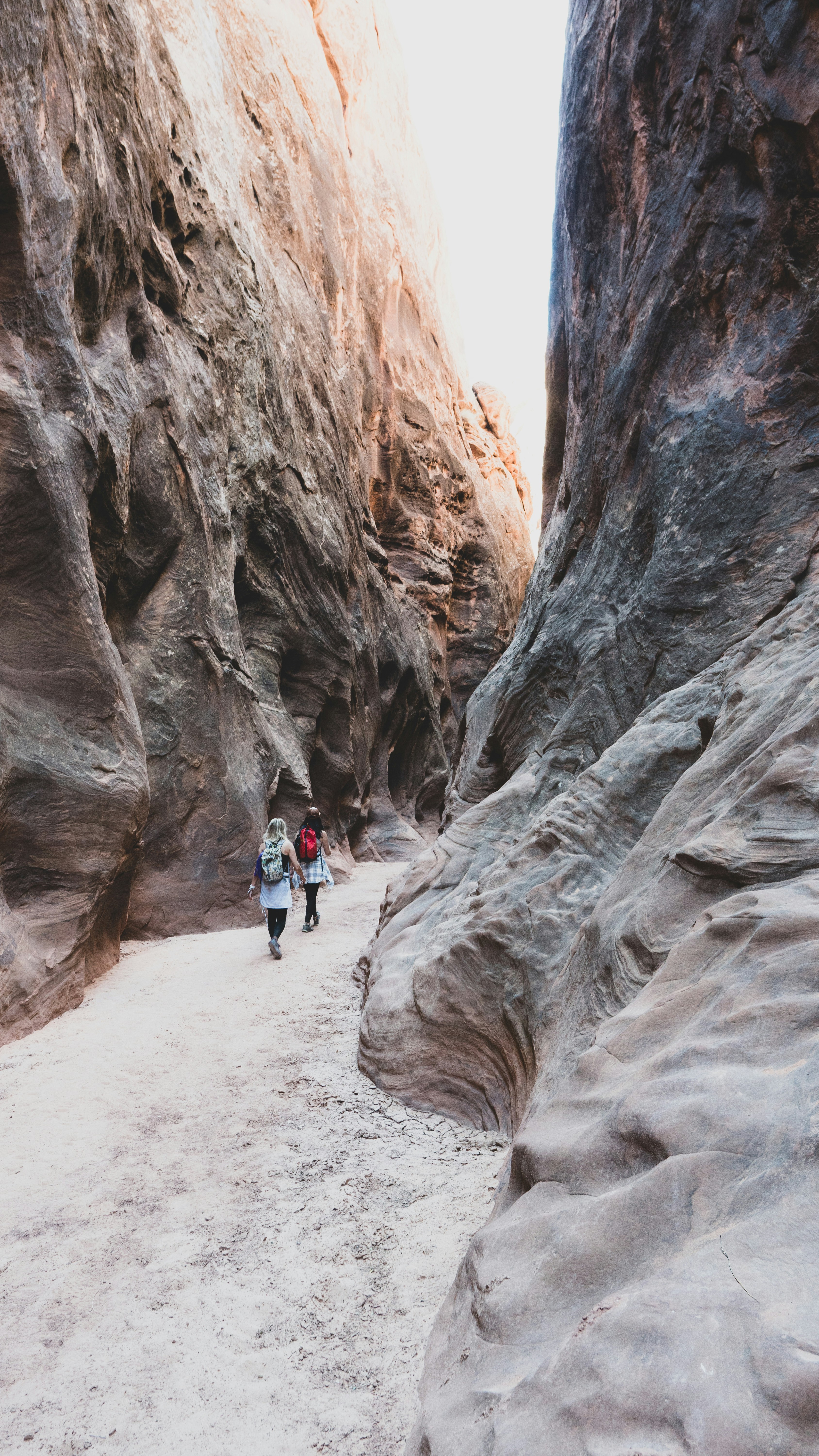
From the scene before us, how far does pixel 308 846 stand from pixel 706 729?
665 centimetres

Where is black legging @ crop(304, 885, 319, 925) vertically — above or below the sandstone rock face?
below

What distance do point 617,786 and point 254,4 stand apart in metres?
23.7

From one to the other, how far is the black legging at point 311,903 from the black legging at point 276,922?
1595mm

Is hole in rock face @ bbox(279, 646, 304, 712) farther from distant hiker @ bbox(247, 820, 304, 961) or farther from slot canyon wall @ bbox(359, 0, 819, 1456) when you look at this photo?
distant hiker @ bbox(247, 820, 304, 961)

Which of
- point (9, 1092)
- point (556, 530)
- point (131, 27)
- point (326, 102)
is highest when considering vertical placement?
point (326, 102)

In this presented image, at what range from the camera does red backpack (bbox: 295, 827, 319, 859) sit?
10.2 metres

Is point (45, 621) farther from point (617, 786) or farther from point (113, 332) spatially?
point (617, 786)

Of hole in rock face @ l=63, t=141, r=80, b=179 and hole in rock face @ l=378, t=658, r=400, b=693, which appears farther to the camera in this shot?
hole in rock face @ l=378, t=658, r=400, b=693

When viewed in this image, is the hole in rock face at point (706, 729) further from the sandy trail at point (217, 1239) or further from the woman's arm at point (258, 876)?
the woman's arm at point (258, 876)

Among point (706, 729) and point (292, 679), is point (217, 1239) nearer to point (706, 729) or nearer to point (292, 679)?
point (706, 729)

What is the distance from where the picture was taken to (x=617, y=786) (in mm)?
4918

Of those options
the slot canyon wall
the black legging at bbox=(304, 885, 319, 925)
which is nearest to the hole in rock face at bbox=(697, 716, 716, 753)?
the slot canyon wall

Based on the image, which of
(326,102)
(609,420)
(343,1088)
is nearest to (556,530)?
(609,420)

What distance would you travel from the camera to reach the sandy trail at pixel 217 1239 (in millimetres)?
2418
